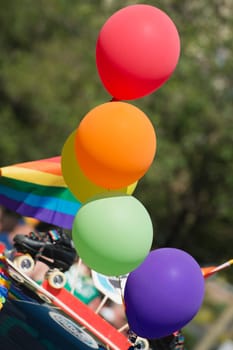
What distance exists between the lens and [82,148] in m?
3.30

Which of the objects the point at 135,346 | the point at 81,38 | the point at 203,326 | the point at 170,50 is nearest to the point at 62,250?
the point at 135,346

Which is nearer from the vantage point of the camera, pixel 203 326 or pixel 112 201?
pixel 112 201

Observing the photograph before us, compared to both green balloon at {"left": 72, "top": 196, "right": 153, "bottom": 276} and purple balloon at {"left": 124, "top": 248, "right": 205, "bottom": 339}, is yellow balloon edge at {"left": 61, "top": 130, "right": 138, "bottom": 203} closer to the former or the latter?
green balloon at {"left": 72, "top": 196, "right": 153, "bottom": 276}

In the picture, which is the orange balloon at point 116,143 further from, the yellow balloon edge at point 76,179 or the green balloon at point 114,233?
the yellow balloon edge at point 76,179

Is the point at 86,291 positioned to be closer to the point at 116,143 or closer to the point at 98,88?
the point at 116,143

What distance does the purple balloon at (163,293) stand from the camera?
10.8 feet

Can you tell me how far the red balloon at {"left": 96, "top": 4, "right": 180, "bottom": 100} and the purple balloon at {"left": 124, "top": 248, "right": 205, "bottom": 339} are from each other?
31.7 inches

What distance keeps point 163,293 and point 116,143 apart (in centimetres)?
69

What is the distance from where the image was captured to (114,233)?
3.15 meters

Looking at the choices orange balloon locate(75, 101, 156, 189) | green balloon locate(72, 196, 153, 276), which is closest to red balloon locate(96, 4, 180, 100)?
orange balloon locate(75, 101, 156, 189)

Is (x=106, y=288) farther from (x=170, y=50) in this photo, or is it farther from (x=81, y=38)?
(x=81, y=38)

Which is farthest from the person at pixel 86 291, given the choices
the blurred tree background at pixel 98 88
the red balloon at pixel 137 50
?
the blurred tree background at pixel 98 88

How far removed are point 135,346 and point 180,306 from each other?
0.44m

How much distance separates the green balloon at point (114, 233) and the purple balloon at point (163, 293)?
0.11m
